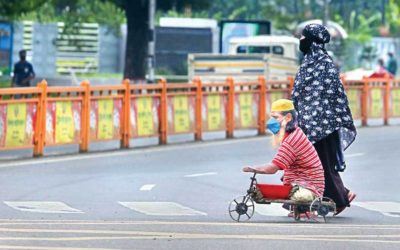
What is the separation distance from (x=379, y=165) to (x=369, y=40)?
55938 mm

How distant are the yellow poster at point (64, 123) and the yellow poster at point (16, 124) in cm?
83

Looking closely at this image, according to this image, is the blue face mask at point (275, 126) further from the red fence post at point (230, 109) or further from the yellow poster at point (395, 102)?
the yellow poster at point (395, 102)

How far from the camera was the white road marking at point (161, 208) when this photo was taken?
49.1 ft

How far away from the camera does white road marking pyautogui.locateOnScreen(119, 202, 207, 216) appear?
49.1 ft

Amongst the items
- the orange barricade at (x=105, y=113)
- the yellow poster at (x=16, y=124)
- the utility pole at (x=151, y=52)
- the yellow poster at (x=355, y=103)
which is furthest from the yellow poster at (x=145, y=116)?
the utility pole at (x=151, y=52)

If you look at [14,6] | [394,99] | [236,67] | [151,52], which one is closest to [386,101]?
[394,99]

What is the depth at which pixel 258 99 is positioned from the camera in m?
30.4

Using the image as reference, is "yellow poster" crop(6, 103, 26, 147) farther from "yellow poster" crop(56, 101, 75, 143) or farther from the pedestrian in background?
the pedestrian in background

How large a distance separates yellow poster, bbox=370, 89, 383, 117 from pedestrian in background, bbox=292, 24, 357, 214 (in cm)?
2077

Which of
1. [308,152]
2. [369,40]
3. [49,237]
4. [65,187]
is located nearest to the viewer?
[49,237]

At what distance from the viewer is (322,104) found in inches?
581

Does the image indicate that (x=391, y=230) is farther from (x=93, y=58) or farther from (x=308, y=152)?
(x=93, y=58)

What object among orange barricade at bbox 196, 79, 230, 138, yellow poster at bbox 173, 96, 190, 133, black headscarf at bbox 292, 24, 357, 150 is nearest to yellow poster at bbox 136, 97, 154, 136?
yellow poster at bbox 173, 96, 190, 133

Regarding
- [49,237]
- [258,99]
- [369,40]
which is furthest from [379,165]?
[369,40]
